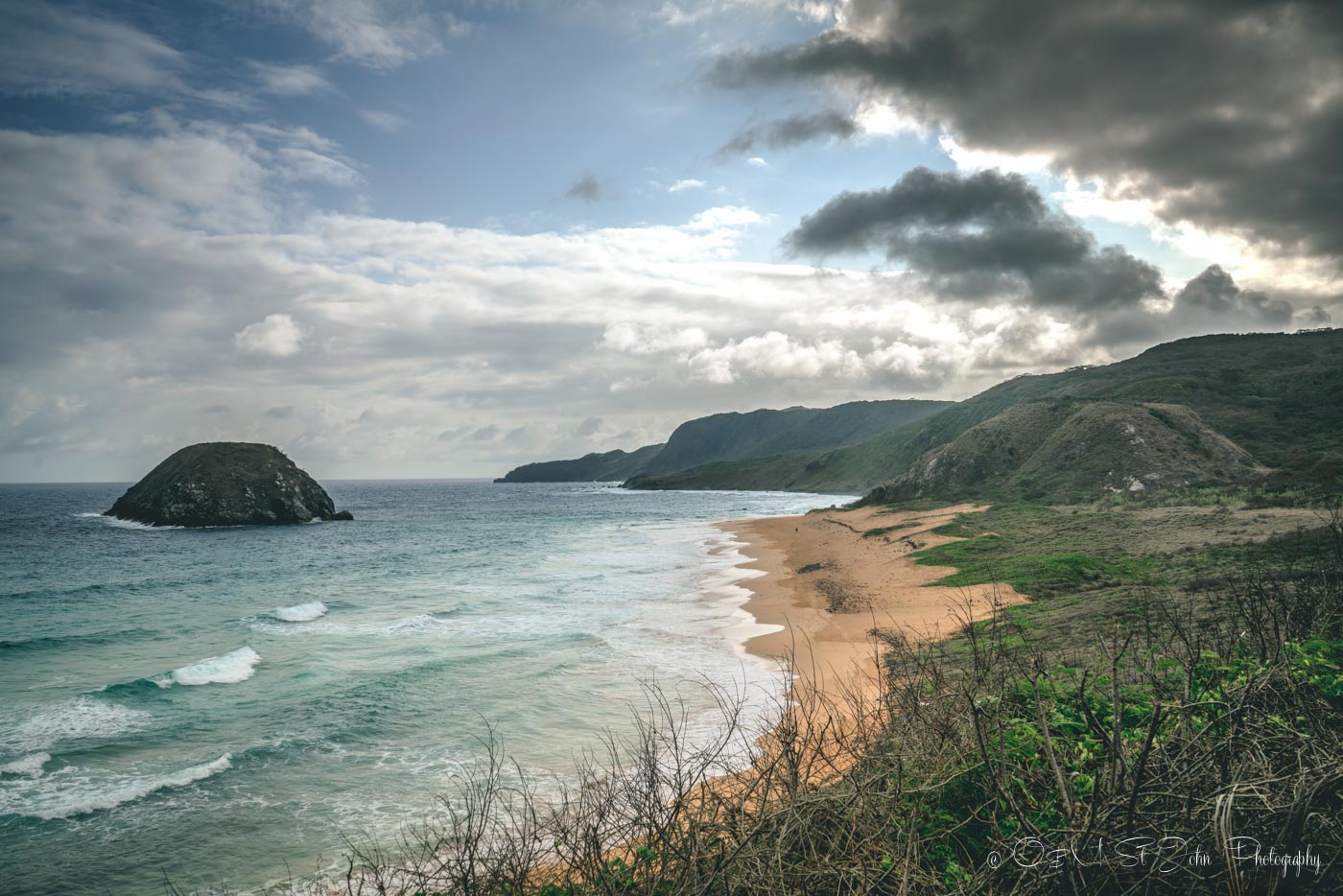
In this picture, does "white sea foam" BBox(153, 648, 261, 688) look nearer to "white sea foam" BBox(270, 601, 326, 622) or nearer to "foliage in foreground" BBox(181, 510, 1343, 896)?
"white sea foam" BBox(270, 601, 326, 622)

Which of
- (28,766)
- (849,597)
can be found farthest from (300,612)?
(849,597)

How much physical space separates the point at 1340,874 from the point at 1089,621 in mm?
11565

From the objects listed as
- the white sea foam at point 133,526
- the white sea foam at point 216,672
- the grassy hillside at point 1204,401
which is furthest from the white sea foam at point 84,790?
the white sea foam at point 133,526

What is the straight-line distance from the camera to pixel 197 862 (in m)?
8.62

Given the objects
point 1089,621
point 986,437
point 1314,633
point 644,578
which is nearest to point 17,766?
point 1314,633

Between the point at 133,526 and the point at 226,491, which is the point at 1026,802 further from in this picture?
the point at 133,526

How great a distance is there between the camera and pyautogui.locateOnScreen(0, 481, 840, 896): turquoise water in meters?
9.45

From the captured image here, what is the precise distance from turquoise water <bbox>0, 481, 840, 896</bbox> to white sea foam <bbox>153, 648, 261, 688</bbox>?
0.10 m

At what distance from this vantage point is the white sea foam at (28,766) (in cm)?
1134

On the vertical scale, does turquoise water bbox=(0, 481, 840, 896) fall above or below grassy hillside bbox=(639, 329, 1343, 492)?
below

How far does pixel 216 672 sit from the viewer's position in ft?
55.9

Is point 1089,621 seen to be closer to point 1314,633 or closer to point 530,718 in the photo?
point 1314,633

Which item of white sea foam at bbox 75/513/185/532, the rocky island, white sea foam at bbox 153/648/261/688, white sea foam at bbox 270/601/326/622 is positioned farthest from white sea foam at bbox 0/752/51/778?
the rocky island

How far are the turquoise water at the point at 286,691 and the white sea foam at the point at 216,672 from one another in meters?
0.10
